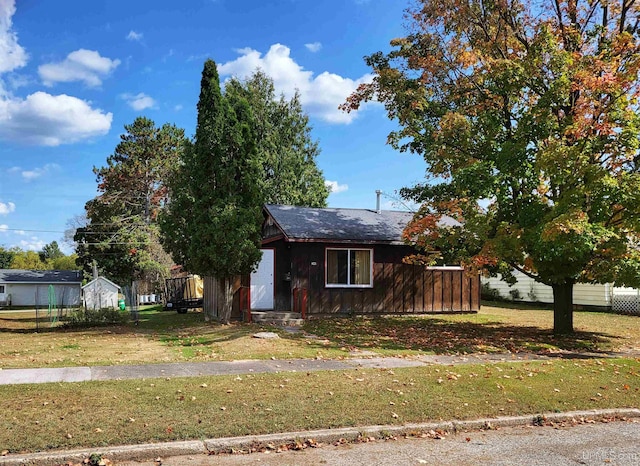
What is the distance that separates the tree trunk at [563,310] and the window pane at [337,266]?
7.14 m

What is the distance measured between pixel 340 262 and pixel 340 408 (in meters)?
12.3

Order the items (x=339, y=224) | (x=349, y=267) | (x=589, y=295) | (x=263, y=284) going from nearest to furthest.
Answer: (x=263, y=284)
(x=349, y=267)
(x=339, y=224)
(x=589, y=295)

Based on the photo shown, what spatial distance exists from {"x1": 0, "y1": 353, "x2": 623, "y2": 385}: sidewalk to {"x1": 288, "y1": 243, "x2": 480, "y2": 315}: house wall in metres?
7.92

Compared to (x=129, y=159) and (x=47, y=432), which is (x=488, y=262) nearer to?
(x=47, y=432)

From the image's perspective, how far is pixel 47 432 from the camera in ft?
17.6

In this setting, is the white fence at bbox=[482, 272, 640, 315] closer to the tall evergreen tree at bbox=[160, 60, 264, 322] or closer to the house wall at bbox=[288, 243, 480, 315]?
the house wall at bbox=[288, 243, 480, 315]

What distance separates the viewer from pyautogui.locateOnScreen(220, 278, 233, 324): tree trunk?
1562cm

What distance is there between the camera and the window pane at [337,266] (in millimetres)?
18594

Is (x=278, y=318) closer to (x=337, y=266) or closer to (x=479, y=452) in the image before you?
(x=337, y=266)

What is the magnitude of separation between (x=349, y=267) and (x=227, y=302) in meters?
5.11

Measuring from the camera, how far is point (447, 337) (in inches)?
546

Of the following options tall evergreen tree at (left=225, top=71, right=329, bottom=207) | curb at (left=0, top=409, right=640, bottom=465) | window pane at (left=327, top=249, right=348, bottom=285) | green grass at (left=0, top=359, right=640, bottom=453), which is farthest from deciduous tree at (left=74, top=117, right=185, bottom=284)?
curb at (left=0, top=409, right=640, bottom=465)

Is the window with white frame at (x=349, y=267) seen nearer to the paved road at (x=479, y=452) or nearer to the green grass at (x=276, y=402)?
the green grass at (x=276, y=402)

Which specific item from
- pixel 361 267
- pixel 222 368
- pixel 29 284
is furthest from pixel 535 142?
pixel 29 284
